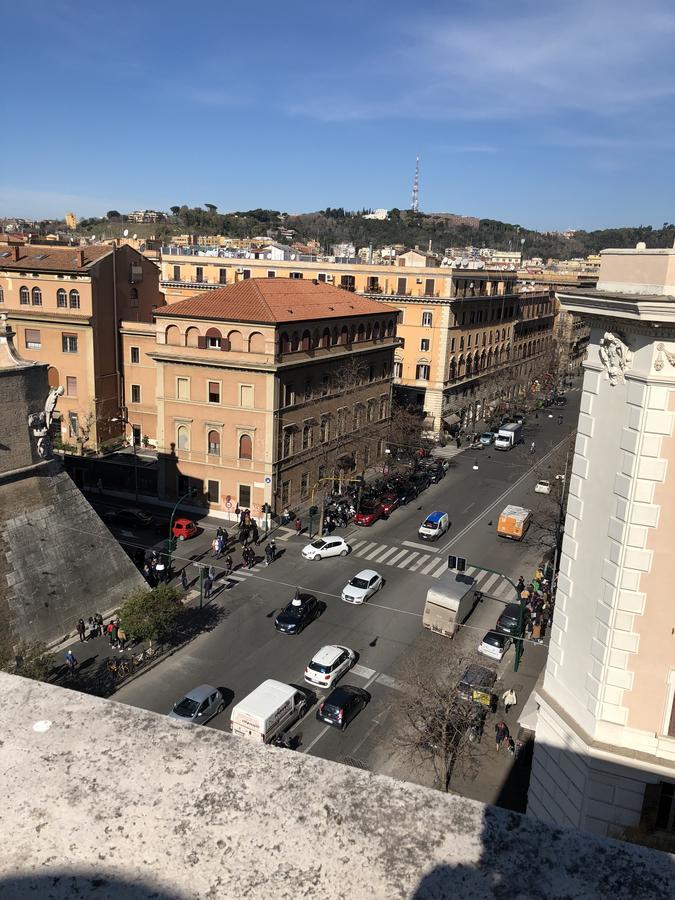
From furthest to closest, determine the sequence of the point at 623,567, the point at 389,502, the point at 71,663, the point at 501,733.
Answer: the point at 389,502 < the point at 71,663 < the point at 501,733 < the point at 623,567

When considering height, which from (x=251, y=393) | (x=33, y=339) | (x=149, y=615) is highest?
(x=33, y=339)

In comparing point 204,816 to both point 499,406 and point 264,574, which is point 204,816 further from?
point 499,406

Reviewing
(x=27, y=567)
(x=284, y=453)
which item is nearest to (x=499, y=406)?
(x=284, y=453)

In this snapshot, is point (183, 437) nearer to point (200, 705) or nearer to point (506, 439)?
point (200, 705)

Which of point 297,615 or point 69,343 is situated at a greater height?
point 69,343

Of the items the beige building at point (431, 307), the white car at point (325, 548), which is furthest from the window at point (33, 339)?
the white car at point (325, 548)

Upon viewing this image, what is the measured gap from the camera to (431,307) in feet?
234

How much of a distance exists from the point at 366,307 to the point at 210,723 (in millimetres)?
39290

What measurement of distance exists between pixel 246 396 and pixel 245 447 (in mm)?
3328

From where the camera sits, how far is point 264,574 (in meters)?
38.4

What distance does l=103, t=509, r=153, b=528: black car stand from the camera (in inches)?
1725

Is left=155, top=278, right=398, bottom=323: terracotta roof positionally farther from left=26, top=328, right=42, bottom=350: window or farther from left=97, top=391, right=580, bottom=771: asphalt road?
left=26, top=328, right=42, bottom=350: window

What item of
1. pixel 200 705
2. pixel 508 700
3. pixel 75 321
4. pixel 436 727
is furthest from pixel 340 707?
pixel 75 321

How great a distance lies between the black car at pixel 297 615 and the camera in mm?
31969
